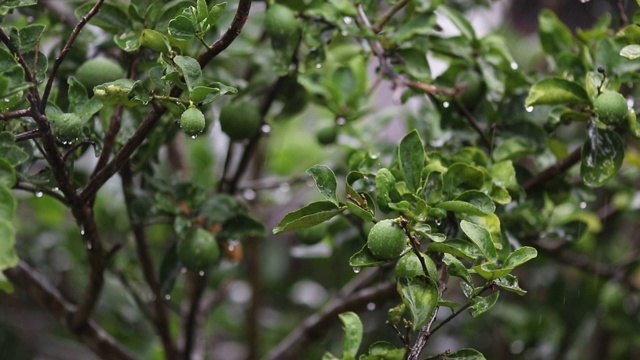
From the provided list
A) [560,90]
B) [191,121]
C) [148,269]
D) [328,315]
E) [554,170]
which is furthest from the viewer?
[328,315]

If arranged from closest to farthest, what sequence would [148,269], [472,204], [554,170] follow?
[472,204]
[554,170]
[148,269]

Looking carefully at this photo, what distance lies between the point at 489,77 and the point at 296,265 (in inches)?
40.5

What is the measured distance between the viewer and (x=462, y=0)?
159cm

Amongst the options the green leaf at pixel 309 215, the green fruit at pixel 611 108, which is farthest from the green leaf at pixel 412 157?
the green fruit at pixel 611 108

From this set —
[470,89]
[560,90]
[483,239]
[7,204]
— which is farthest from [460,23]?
[7,204]

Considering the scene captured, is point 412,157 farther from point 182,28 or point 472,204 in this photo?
point 182,28

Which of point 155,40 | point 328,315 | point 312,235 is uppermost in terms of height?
point 155,40

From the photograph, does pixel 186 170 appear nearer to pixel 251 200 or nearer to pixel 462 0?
pixel 251 200

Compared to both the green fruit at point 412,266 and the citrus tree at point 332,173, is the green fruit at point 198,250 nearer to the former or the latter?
the citrus tree at point 332,173

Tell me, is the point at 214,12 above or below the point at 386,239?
above

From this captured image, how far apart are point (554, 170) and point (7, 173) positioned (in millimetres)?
707

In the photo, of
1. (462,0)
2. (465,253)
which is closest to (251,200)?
(462,0)

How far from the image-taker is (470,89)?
1.16 meters

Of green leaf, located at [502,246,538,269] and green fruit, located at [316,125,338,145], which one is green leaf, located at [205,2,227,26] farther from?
green fruit, located at [316,125,338,145]
